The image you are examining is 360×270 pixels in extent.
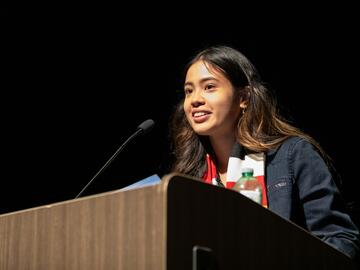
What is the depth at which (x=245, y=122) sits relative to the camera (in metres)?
1.98

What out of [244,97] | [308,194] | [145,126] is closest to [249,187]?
[308,194]

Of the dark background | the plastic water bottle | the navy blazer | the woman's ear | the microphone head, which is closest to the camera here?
the plastic water bottle

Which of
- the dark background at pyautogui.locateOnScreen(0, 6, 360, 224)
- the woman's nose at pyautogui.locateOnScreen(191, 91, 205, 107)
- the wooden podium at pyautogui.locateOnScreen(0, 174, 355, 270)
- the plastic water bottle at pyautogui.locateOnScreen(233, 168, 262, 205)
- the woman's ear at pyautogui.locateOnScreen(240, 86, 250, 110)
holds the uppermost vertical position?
the dark background at pyautogui.locateOnScreen(0, 6, 360, 224)

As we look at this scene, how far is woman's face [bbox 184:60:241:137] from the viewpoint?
76.5 inches

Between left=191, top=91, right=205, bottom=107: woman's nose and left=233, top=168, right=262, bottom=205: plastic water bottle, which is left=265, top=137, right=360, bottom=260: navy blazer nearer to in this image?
left=233, top=168, right=262, bottom=205: plastic water bottle

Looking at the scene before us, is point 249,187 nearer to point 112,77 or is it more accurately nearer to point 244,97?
point 244,97

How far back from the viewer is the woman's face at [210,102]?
76.5 inches

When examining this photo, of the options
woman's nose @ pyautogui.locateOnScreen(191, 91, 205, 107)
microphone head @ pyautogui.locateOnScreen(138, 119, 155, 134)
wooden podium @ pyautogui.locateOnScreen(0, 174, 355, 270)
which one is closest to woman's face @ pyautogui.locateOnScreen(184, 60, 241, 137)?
woman's nose @ pyautogui.locateOnScreen(191, 91, 205, 107)

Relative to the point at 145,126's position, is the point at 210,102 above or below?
above

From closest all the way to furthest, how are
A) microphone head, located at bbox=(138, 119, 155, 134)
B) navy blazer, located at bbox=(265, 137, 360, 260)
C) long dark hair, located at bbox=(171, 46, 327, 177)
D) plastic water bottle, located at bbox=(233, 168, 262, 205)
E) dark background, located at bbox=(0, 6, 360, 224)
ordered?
plastic water bottle, located at bbox=(233, 168, 262, 205), navy blazer, located at bbox=(265, 137, 360, 260), microphone head, located at bbox=(138, 119, 155, 134), long dark hair, located at bbox=(171, 46, 327, 177), dark background, located at bbox=(0, 6, 360, 224)

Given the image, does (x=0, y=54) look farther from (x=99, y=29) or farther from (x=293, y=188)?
(x=293, y=188)

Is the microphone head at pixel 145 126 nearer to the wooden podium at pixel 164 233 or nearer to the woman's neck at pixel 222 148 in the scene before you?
the woman's neck at pixel 222 148

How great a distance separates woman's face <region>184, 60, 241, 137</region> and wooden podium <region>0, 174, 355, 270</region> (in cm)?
88

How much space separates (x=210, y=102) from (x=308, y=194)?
0.50 metres
